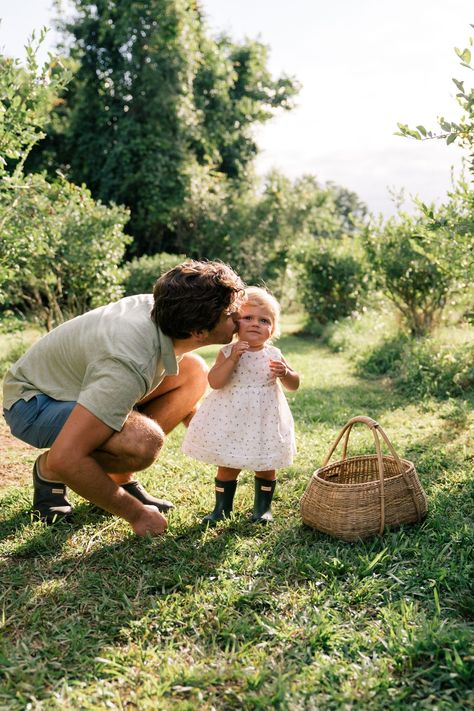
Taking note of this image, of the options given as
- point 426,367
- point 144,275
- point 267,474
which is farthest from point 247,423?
point 144,275

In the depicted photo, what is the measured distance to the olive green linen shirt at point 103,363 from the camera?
2.58 meters

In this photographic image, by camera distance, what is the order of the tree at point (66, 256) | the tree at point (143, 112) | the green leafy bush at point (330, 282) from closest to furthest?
1. the tree at point (66, 256)
2. the green leafy bush at point (330, 282)
3. the tree at point (143, 112)

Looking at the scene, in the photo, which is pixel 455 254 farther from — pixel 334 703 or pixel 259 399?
pixel 334 703

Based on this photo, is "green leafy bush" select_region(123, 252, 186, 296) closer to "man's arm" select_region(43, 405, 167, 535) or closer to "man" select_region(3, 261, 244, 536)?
"man" select_region(3, 261, 244, 536)

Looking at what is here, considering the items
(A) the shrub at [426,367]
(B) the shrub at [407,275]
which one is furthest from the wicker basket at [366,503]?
(B) the shrub at [407,275]

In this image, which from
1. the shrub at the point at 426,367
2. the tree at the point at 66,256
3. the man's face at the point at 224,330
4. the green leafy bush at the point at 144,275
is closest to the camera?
the man's face at the point at 224,330

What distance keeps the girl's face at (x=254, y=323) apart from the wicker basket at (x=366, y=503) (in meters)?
0.68

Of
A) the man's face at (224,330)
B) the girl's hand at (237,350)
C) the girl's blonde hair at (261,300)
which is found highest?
the girl's blonde hair at (261,300)

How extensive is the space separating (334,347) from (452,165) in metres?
4.32

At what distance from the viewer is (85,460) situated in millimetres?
2590

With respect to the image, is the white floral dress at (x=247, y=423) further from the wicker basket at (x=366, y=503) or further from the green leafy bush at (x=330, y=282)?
the green leafy bush at (x=330, y=282)

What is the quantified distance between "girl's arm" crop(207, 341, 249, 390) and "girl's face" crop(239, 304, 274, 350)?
0.09 meters

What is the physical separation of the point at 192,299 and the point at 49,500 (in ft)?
4.09

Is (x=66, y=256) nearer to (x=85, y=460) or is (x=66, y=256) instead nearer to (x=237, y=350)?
(x=237, y=350)
